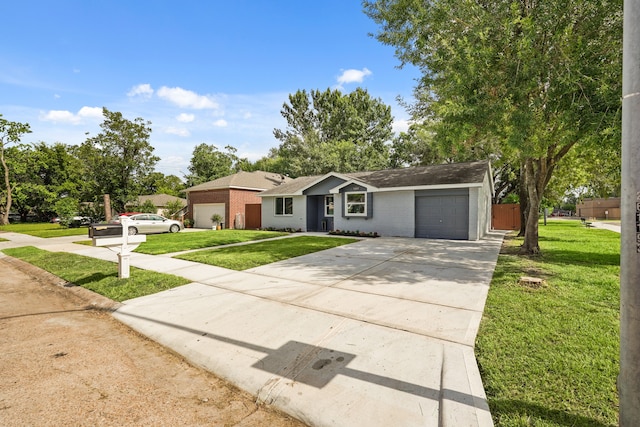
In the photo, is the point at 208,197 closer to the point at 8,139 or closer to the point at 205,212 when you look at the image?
the point at 205,212

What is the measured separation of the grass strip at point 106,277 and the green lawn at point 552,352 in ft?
19.7

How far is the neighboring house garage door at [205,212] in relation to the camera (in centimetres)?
2388

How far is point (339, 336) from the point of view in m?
3.83

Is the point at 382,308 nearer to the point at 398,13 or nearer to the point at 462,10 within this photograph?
the point at 462,10

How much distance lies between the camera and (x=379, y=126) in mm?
36781

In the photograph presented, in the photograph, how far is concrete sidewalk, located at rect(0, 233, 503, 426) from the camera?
2.59 metres

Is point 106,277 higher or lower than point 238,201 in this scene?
lower

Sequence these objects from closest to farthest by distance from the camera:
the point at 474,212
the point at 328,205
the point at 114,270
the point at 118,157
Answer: the point at 114,270, the point at 474,212, the point at 328,205, the point at 118,157

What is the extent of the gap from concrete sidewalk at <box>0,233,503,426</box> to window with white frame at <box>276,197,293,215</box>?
12.8 meters

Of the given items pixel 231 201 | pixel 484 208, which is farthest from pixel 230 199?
pixel 484 208

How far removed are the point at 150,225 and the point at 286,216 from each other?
8957 millimetres

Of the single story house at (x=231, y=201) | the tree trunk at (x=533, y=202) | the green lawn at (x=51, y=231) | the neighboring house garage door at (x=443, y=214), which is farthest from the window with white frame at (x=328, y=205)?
the green lawn at (x=51, y=231)

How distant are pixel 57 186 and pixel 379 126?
4580cm

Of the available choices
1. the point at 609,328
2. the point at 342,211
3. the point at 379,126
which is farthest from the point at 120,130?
the point at 609,328
